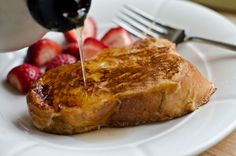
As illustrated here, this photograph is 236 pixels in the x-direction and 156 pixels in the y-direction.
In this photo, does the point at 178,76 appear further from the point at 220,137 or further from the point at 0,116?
the point at 0,116

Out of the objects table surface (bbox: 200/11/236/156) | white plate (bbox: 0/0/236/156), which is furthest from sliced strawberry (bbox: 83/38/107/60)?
table surface (bbox: 200/11/236/156)

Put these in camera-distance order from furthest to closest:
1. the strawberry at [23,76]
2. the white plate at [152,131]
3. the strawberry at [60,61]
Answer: the strawberry at [60,61] → the strawberry at [23,76] → the white plate at [152,131]

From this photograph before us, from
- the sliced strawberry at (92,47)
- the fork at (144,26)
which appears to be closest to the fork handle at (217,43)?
the fork at (144,26)

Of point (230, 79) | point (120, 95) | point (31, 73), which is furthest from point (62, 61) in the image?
point (230, 79)

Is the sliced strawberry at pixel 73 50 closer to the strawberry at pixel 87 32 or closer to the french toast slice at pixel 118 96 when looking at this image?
the strawberry at pixel 87 32

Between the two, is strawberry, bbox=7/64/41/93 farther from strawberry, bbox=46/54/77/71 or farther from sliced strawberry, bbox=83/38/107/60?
sliced strawberry, bbox=83/38/107/60

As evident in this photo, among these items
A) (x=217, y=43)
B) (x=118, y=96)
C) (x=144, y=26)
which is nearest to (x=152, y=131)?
(x=118, y=96)

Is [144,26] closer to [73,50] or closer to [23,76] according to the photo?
Result: [73,50]
